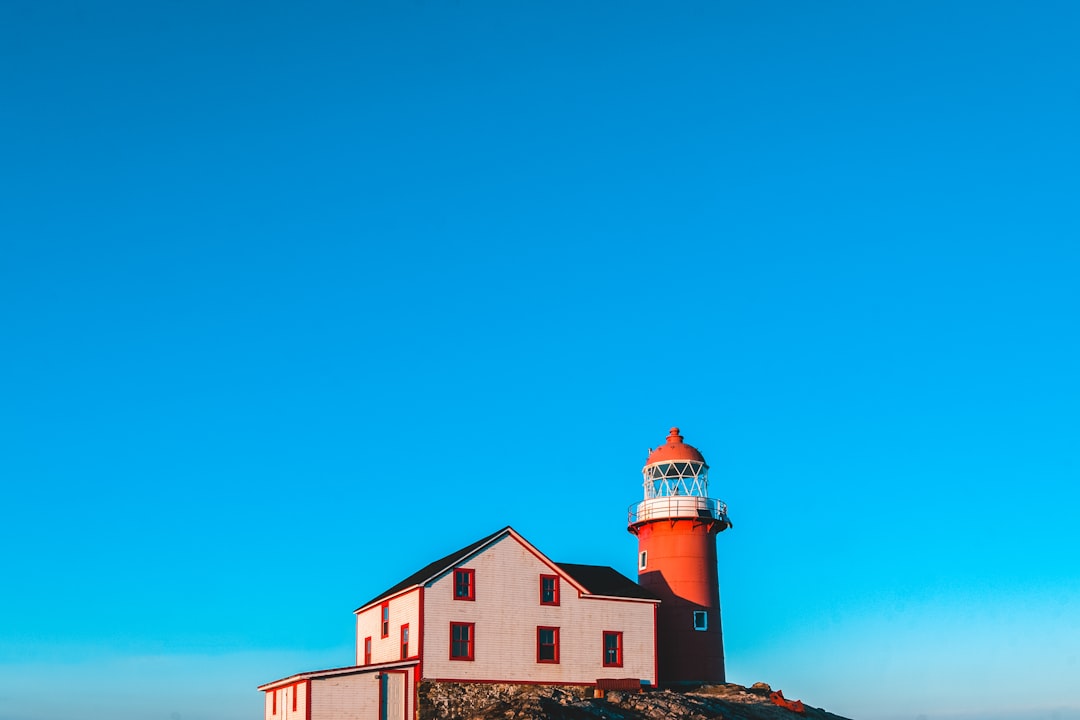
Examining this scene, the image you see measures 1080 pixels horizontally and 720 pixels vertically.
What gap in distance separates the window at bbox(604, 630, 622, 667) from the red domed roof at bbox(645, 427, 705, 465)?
11.1 m

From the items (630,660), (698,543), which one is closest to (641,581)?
(698,543)

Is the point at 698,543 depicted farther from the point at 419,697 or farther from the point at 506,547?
the point at 419,697

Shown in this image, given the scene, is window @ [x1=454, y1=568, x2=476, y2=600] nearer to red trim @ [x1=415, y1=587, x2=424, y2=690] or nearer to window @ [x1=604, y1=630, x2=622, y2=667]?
red trim @ [x1=415, y1=587, x2=424, y2=690]

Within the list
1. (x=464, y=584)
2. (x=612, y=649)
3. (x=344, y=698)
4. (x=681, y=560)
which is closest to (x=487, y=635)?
(x=464, y=584)

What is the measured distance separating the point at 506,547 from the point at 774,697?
50.4 feet

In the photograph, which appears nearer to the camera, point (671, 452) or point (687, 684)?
point (687, 684)

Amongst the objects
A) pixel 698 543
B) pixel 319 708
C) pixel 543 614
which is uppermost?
pixel 698 543

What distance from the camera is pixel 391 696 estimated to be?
49.1m

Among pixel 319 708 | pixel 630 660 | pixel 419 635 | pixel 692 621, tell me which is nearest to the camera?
pixel 319 708

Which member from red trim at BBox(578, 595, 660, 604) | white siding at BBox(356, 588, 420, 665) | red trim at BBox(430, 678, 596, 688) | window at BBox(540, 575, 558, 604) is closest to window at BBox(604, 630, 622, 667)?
red trim at BBox(430, 678, 596, 688)

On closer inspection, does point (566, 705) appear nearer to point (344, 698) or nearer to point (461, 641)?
point (461, 641)

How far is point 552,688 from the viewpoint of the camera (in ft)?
173

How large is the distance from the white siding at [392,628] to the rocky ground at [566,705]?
8.16 ft

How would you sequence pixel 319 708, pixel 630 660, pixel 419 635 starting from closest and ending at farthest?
pixel 319 708 < pixel 419 635 < pixel 630 660
